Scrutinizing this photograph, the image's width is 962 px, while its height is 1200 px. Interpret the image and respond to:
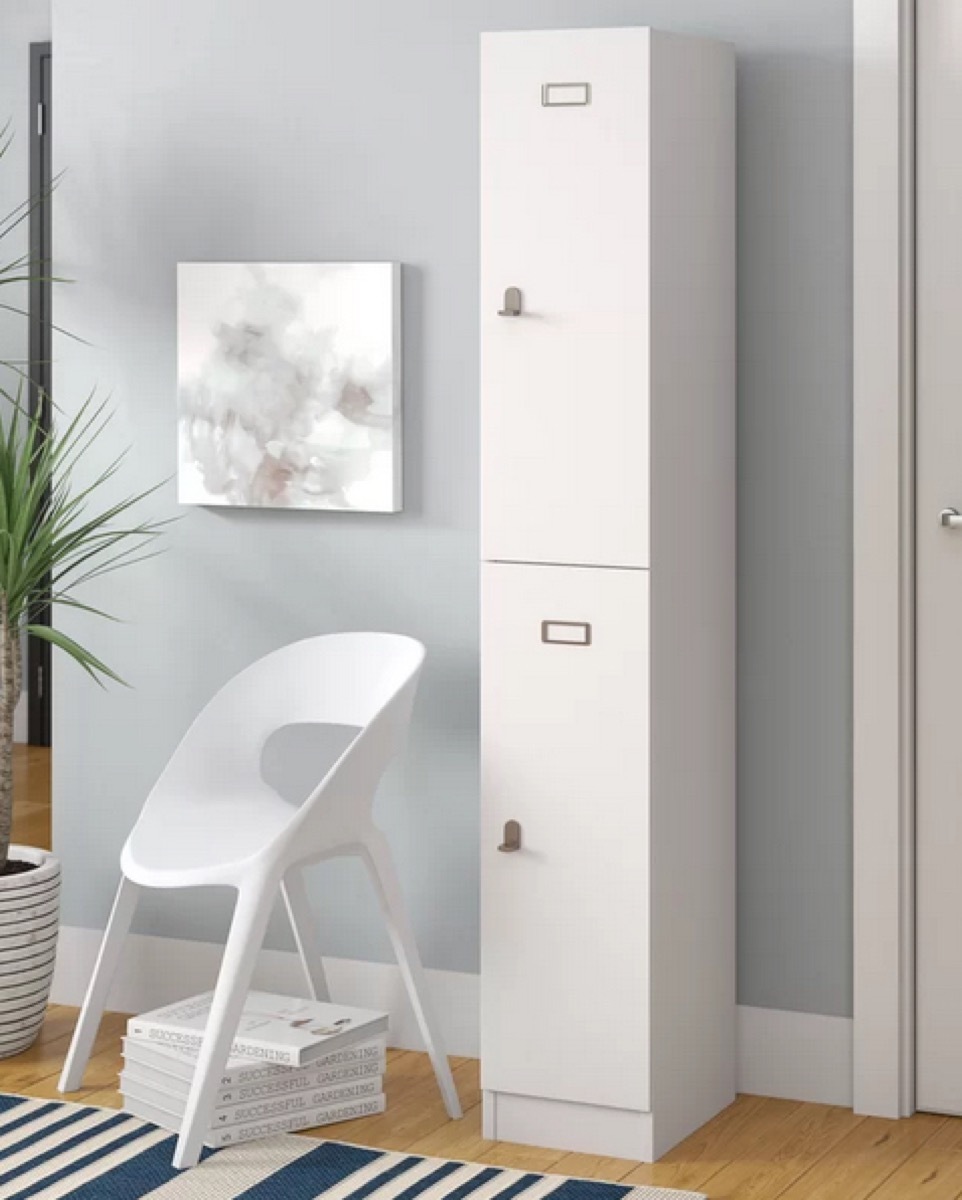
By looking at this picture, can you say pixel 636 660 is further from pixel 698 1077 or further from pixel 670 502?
pixel 698 1077

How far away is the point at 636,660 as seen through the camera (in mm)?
3111

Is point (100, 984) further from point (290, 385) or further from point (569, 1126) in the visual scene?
point (290, 385)

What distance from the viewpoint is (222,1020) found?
123 inches

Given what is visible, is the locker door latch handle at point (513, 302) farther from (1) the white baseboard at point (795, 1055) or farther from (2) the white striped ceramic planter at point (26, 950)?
(2) the white striped ceramic planter at point (26, 950)

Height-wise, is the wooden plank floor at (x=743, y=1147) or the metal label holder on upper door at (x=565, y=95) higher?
the metal label holder on upper door at (x=565, y=95)

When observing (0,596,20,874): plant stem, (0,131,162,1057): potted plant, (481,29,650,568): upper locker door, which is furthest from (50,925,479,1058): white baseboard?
(481,29,650,568): upper locker door

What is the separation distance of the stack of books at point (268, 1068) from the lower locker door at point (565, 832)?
253 mm

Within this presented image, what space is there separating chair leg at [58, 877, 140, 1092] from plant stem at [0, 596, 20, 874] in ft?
1.24

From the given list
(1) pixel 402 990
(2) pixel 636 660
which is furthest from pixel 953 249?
(1) pixel 402 990

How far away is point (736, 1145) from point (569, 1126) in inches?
11.0

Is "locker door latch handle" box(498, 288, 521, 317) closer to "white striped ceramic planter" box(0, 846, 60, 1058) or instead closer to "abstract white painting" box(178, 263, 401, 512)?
"abstract white painting" box(178, 263, 401, 512)

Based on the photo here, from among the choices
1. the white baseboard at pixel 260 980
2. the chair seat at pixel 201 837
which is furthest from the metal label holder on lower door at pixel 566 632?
the white baseboard at pixel 260 980

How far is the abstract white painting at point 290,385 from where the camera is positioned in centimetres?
364

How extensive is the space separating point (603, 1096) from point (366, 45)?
1.91 metres
